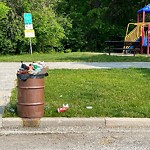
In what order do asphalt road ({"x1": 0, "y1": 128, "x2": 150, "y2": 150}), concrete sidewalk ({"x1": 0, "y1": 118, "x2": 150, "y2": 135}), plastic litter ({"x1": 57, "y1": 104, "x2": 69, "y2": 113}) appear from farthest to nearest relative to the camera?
plastic litter ({"x1": 57, "y1": 104, "x2": 69, "y2": 113}), concrete sidewalk ({"x1": 0, "y1": 118, "x2": 150, "y2": 135}), asphalt road ({"x1": 0, "y1": 128, "x2": 150, "y2": 150})

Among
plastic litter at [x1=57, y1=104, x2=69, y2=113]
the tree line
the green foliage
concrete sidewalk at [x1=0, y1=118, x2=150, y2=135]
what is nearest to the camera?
concrete sidewalk at [x1=0, y1=118, x2=150, y2=135]

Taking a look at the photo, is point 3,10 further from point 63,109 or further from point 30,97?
point 30,97

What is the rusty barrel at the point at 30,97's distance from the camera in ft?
24.7

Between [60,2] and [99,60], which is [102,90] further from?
[60,2]

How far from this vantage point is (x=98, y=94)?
9.53m

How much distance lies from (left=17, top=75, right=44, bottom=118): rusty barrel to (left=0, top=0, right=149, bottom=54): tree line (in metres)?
17.7

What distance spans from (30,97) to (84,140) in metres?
1.57

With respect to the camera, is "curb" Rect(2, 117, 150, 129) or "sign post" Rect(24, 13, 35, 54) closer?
"curb" Rect(2, 117, 150, 129)

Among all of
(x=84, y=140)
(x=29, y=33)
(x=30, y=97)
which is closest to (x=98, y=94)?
(x=30, y=97)

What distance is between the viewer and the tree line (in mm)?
26797

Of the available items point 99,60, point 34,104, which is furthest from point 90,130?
point 99,60

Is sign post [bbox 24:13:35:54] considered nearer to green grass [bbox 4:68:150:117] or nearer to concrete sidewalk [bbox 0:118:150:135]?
green grass [bbox 4:68:150:117]

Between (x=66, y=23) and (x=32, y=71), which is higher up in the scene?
(x=66, y=23)

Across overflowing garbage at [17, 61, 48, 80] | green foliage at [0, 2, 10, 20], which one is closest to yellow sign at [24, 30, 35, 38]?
green foliage at [0, 2, 10, 20]
